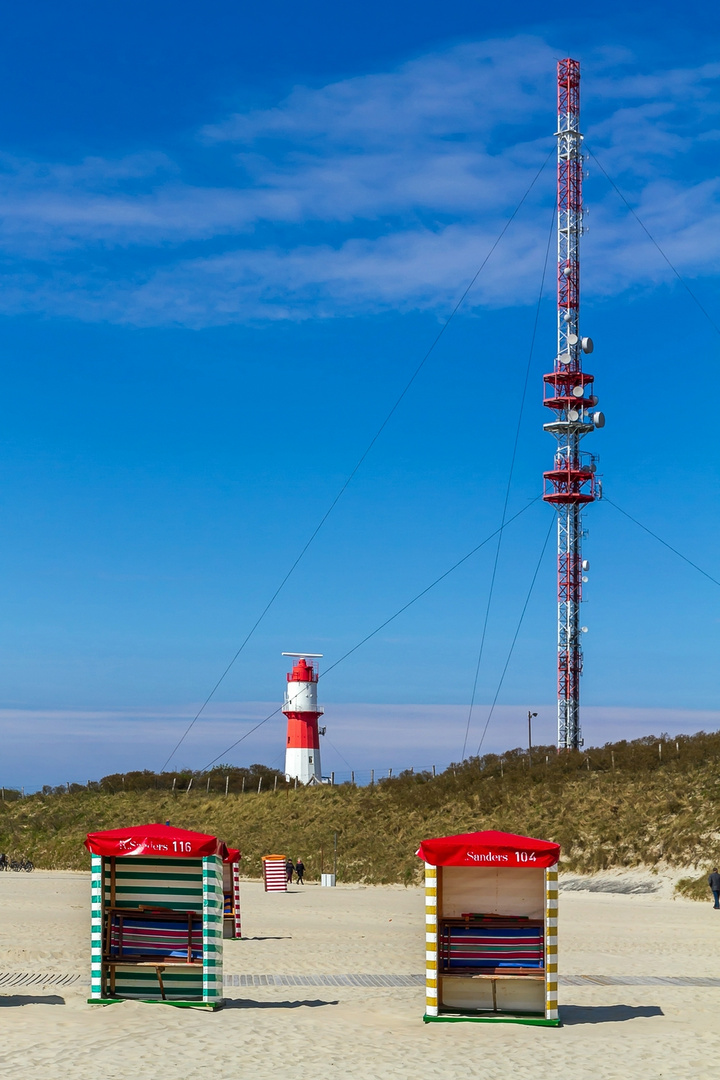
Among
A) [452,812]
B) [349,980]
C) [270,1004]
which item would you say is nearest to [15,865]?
[452,812]

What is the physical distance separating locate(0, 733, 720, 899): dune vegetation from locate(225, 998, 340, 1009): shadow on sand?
21255mm

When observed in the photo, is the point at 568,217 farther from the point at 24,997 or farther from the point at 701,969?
the point at 24,997

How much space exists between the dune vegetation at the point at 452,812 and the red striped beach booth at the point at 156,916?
2266cm

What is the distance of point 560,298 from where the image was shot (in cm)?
4872

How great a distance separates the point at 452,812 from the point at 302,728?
A: 1672cm

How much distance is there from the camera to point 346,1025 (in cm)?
1216

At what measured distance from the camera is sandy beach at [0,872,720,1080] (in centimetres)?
1025

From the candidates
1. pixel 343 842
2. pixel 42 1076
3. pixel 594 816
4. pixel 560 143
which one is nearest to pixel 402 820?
pixel 343 842

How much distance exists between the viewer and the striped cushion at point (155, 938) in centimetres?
1302

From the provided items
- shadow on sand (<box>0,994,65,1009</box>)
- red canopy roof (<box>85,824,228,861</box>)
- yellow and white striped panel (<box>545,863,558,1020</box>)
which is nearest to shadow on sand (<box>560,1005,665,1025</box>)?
yellow and white striped panel (<box>545,863,558,1020</box>)

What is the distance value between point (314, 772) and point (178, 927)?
47605 mm

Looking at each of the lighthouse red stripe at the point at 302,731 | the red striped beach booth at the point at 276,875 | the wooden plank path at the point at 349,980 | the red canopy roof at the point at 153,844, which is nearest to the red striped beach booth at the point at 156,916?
the red canopy roof at the point at 153,844

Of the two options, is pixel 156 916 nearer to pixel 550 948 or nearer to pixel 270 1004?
pixel 270 1004

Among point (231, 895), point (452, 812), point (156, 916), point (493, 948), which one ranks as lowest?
point (452, 812)
